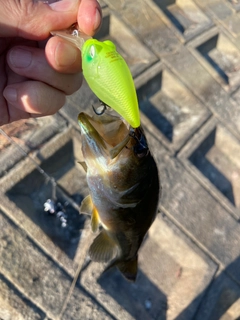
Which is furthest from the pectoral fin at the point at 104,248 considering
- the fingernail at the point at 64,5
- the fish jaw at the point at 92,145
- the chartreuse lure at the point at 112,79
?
the fingernail at the point at 64,5

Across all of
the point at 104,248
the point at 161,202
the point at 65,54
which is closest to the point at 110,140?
the point at 65,54

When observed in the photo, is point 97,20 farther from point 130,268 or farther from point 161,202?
point 161,202

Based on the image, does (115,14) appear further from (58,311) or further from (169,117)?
(58,311)

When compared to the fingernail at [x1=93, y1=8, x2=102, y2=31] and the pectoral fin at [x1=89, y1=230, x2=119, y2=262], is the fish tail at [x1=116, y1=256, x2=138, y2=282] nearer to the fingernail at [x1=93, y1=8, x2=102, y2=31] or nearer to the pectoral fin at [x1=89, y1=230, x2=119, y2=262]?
the pectoral fin at [x1=89, y1=230, x2=119, y2=262]

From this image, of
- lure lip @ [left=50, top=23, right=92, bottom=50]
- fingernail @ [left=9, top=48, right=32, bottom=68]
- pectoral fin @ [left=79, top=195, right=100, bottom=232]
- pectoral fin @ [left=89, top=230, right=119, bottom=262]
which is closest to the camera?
lure lip @ [left=50, top=23, right=92, bottom=50]

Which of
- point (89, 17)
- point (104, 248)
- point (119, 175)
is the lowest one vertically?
point (104, 248)

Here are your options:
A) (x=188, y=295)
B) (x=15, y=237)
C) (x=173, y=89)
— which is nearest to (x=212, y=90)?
(x=173, y=89)

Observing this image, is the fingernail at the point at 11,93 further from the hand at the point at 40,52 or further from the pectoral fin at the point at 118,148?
the pectoral fin at the point at 118,148

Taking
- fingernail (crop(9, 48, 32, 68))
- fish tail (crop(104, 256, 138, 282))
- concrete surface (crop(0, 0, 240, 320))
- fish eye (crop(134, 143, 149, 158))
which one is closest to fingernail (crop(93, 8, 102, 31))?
fingernail (crop(9, 48, 32, 68))
